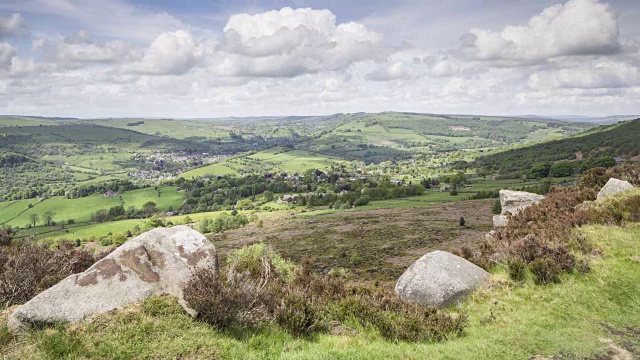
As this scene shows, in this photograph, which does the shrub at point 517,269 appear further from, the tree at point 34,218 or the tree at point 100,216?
the tree at point 34,218

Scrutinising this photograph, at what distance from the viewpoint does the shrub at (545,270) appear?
49.0 ft

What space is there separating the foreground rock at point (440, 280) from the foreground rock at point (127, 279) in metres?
8.71

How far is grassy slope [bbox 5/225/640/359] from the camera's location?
8516 millimetres

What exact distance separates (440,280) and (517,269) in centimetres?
365

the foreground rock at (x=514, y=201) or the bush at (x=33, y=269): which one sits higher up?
the bush at (x=33, y=269)

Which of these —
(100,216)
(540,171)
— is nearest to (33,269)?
(100,216)

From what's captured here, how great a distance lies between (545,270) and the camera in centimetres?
1516

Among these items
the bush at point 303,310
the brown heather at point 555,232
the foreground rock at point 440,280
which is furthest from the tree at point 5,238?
the brown heather at point 555,232

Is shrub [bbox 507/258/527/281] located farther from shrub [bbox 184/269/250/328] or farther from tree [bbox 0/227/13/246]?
tree [bbox 0/227/13/246]

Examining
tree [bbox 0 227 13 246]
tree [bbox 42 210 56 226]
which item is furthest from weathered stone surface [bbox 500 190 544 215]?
tree [bbox 42 210 56 226]

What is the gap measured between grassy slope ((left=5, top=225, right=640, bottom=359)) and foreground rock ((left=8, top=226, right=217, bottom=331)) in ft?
2.78

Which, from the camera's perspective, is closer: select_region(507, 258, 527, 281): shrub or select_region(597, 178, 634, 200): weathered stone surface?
select_region(507, 258, 527, 281): shrub

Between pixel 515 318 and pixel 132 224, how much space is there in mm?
152990

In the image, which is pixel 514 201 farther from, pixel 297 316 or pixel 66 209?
pixel 66 209
